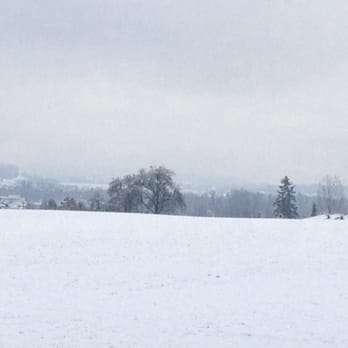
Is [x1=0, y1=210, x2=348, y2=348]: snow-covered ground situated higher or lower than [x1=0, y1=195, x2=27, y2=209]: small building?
lower

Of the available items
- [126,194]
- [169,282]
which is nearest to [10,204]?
[126,194]

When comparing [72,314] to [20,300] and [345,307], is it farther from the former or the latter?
[345,307]

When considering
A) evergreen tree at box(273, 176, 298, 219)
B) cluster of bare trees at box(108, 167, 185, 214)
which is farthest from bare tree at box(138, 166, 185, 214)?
evergreen tree at box(273, 176, 298, 219)

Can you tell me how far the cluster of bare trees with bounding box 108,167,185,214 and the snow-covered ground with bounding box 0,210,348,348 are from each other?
32006 mm

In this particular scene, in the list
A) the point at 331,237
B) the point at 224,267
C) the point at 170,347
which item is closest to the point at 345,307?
the point at 170,347

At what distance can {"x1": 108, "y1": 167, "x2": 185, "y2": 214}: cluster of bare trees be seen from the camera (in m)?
68.3

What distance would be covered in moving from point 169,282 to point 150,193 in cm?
4909

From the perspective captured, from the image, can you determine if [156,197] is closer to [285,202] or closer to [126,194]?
[126,194]

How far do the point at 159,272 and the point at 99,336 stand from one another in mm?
10265

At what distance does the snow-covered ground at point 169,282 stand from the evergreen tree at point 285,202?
41.7 meters

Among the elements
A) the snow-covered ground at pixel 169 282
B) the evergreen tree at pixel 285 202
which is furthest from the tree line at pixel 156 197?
the snow-covered ground at pixel 169 282

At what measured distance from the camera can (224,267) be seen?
76.6ft

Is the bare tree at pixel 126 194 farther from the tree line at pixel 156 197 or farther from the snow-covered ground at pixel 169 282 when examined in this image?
the snow-covered ground at pixel 169 282

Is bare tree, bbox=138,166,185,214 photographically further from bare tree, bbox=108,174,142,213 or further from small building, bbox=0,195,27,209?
small building, bbox=0,195,27,209
